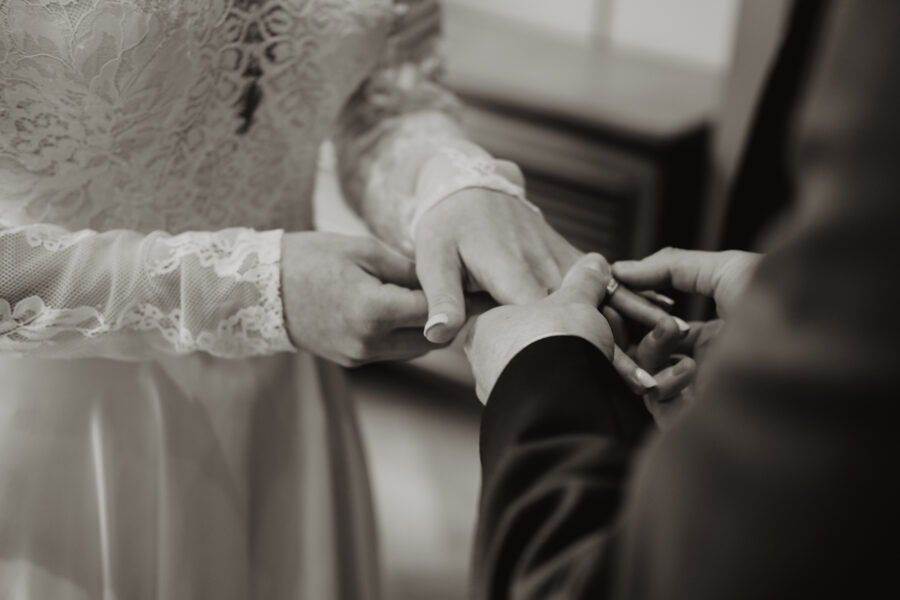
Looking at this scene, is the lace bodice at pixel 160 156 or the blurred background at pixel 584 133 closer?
the lace bodice at pixel 160 156

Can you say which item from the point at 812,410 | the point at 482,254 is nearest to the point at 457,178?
the point at 482,254

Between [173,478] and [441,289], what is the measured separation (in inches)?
15.2

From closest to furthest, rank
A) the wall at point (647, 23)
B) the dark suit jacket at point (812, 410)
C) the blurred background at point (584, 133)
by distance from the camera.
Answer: the dark suit jacket at point (812, 410) → the blurred background at point (584, 133) → the wall at point (647, 23)

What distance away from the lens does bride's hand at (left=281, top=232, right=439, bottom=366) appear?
0.83 m

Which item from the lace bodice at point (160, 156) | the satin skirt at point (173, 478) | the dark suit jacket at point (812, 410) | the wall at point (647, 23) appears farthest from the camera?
the wall at point (647, 23)

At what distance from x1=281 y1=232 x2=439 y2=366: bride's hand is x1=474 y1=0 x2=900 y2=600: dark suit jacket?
394 millimetres

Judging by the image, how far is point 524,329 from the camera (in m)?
0.70

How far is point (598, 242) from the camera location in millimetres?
1939

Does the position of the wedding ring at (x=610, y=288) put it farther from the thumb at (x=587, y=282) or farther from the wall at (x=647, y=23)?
the wall at (x=647, y=23)

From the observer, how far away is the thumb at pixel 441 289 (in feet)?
2.66

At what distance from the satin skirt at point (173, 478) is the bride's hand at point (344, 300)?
213 millimetres

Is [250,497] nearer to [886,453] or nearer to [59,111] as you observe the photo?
[59,111]

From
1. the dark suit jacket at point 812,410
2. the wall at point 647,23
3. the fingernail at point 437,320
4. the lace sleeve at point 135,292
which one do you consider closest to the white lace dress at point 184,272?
the lace sleeve at point 135,292

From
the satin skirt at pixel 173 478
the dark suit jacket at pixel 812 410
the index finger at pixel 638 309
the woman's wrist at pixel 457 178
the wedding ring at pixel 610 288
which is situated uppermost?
the dark suit jacket at pixel 812 410
